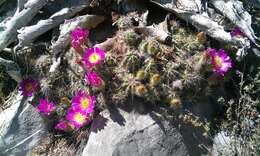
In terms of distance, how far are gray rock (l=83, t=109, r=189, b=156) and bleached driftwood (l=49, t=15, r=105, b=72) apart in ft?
2.48

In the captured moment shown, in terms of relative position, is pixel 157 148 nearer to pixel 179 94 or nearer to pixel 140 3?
pixel 179 94

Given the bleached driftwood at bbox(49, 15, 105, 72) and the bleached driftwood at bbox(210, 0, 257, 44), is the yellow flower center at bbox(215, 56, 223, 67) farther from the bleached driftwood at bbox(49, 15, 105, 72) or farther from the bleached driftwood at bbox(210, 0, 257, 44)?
the bleached driftwood at bbox(49, 15, 105, 72)

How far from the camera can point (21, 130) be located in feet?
14.3

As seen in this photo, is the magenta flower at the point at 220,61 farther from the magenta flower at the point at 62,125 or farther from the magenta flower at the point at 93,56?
the magenta flower at the point at 62,125

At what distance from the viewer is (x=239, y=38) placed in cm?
421

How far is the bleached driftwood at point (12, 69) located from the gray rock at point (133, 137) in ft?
3.27

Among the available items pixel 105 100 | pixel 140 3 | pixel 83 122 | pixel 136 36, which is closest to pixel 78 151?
pixel 83 122

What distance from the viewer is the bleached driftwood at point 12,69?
4.32 m

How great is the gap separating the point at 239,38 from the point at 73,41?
156 centimetres

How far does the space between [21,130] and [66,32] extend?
1063 millimetres

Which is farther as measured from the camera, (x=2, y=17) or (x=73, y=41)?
(x=2, y=17)

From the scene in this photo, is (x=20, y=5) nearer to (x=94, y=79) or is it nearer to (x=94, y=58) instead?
(x=94, y=58)

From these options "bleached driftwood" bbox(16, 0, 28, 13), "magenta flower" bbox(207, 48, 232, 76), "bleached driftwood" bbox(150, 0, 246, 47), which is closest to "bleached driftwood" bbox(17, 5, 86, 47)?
"bleached driftwood" bbox(16, 0, 28, 13)

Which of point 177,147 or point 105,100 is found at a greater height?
point 105,100
